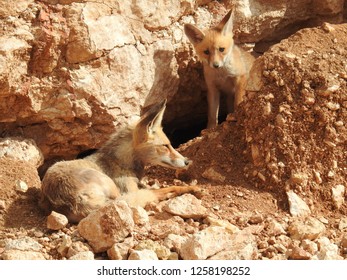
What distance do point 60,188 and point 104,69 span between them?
175 centimetres

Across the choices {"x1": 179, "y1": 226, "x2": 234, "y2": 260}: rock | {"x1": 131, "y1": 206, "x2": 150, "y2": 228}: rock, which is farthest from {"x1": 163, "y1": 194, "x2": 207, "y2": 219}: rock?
{"x1": 179, "y1": 226, "x2": 234, "y2": 260}: rock

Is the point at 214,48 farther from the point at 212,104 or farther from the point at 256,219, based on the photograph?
the point at 256,219

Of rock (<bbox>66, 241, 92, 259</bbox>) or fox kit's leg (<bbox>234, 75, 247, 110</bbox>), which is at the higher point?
fox kit's leg (<bbox>234, 75, 247, 110</bbox>)

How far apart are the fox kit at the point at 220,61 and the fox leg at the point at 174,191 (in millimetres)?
2075

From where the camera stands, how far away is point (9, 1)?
679cm

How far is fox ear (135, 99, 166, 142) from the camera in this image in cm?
686

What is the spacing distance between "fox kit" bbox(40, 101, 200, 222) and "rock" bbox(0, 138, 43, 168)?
732 millimetres

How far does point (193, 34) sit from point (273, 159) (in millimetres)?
2245

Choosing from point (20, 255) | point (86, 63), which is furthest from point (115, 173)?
point (20, 255)

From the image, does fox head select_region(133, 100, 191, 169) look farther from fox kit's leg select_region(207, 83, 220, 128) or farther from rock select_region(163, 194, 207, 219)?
fox kit's leg select_region(207, 83, 220, 128)

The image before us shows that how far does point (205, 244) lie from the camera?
5512mm

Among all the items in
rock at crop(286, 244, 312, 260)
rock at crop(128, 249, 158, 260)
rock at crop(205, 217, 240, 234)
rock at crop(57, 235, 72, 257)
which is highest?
rock at crop(286, 244, 312, 260)

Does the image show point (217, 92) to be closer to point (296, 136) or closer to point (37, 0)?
point (296, 136)

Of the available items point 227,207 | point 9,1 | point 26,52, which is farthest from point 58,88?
point 227,207
